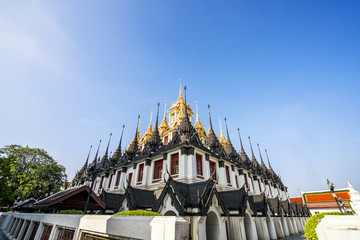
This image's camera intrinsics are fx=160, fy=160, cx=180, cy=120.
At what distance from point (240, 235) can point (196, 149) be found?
8337 mm

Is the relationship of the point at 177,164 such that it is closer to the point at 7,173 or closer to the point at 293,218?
the point at 293,218

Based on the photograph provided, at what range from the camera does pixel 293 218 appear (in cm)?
2609

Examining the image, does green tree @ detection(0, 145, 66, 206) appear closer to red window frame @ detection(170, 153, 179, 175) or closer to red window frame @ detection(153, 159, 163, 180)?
red window frame @ detection(153, 159, 163, 180)

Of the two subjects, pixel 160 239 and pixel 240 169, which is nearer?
pixel 160 239

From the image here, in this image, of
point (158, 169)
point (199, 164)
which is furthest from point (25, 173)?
point (199, 164)

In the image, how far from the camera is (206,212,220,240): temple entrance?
12.1 m

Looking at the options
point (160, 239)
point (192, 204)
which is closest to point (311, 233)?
point (192, 204)

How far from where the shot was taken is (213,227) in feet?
40.8

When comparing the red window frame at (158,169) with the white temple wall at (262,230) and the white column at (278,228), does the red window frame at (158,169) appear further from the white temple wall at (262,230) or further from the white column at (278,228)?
the white column at (278,228)

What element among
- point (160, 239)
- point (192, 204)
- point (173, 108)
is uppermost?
point (173, 108)

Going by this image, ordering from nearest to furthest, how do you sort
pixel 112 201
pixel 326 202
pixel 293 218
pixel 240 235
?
pixel 240 235, pixel 112 201, pixel 293 218, pixel 326 202

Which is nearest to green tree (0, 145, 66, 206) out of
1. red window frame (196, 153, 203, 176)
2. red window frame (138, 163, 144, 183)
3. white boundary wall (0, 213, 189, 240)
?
red window frame (138, 163, 144, 183)

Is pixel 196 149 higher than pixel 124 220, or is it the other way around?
pixel 196 149

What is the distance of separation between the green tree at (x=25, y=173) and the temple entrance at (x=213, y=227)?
25.0 metres
